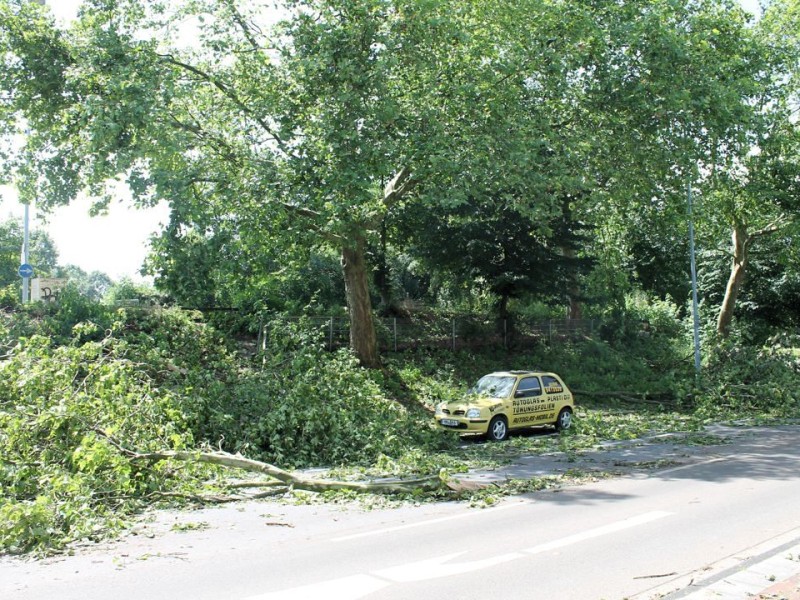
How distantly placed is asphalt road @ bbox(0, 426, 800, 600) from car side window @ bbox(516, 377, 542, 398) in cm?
685

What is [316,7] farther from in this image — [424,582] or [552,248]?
[424,582]

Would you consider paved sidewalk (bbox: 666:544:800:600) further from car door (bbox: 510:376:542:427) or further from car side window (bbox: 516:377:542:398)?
car side window (bbox: 516:377:542:398)

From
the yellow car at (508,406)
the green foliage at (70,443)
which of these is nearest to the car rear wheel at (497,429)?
the yellow car at (508,406)

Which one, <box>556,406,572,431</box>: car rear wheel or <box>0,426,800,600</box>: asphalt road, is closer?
<box>0,426,800,600</box>: asphalt road

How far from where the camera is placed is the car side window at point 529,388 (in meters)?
17.6

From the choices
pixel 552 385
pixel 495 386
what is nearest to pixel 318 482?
pixel 495 386

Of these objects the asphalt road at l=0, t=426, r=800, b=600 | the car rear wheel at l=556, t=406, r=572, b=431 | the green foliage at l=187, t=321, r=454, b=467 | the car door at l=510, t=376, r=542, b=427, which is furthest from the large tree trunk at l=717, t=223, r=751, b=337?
the asphalt road at l=0, t=426, r=800, b=600

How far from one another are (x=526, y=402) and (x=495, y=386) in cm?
85

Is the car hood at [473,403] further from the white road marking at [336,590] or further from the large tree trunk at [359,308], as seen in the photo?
the white road marking at [336,590]

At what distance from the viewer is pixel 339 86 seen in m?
17.3

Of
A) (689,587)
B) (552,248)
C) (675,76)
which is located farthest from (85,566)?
(552,248)

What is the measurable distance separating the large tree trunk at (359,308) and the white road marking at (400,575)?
14.5 m

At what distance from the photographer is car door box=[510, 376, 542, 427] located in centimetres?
1729

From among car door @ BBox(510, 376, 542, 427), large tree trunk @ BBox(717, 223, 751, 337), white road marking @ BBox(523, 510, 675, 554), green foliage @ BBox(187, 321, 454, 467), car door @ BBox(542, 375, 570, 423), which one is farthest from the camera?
large tree trunk @ BBox(717, 223, 751, 337)
